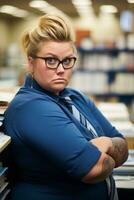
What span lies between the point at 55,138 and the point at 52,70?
0.27 m

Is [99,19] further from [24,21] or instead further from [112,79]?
[112,79]

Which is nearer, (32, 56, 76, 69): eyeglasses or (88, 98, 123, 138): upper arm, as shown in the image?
(32, 56, 76, 69): eyeglasses

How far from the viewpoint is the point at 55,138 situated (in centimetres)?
135

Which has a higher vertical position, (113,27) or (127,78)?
(113,27)

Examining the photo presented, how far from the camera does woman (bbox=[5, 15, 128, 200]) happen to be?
1.36 meters

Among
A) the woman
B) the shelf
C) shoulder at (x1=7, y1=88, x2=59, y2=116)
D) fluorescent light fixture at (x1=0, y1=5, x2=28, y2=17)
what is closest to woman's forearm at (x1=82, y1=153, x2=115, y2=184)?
the woman

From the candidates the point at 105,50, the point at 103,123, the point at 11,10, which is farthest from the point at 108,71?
the point at 103,123

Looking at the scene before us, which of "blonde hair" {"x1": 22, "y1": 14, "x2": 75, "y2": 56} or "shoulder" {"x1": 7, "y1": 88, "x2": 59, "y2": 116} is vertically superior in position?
"blonde hair" {"x1": 22, "y1": 14, "x2": 75, "y2": 56}

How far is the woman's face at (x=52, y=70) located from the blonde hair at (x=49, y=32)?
0.06 ft

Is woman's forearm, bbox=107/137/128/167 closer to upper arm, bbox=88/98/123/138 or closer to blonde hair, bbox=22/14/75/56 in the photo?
upper arm, bbox=88/98/123/138

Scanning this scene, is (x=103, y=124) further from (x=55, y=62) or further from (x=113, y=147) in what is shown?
(x=55, y=62)

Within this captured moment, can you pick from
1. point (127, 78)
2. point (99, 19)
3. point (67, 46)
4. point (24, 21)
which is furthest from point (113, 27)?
point (67, 46)

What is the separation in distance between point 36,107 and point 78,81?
5484mm

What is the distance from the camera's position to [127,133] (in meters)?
2.28
